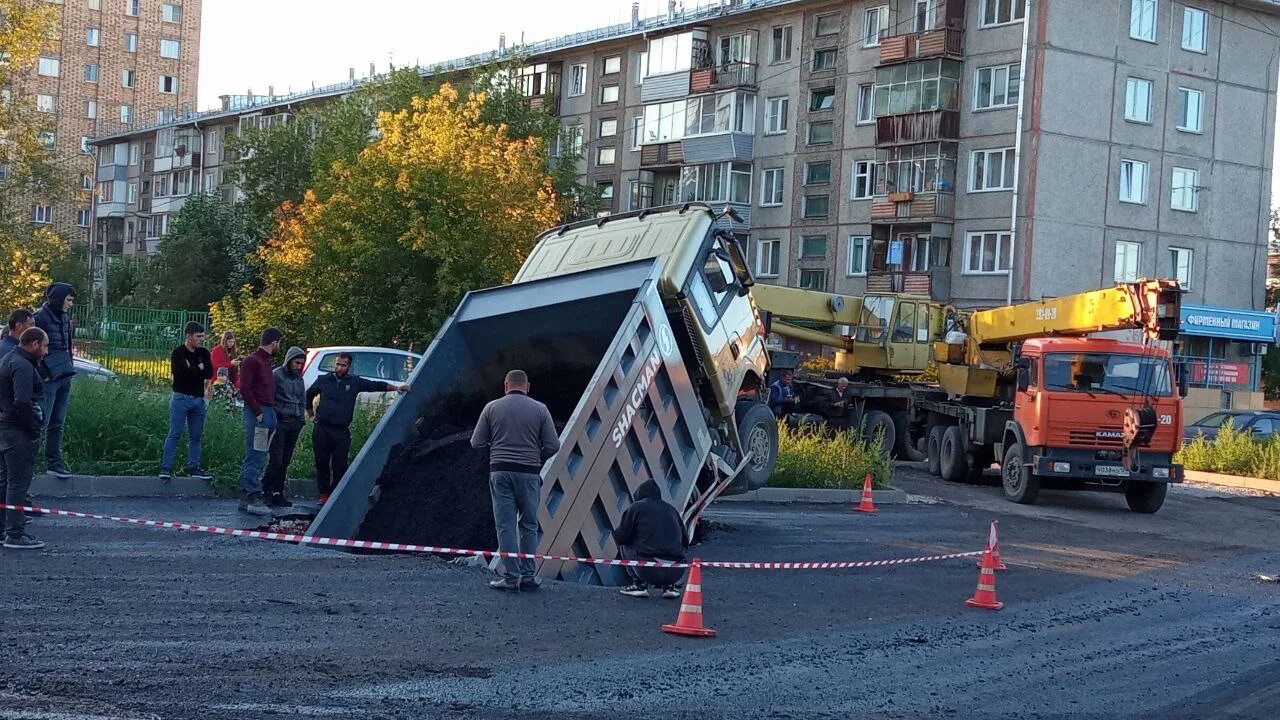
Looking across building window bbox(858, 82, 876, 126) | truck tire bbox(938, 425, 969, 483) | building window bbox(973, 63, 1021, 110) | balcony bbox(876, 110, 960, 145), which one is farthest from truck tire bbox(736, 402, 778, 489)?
building window bbox(858, 82, 876, 126)

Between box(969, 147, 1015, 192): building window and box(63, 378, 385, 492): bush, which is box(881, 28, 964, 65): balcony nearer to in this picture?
box(969, 147, 1015, 192): building window

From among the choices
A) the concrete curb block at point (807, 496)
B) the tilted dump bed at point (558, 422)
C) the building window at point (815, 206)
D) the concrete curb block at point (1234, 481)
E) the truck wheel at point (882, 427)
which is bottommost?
the concrete curb block at point (1234, 481)

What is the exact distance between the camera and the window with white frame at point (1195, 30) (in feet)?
156

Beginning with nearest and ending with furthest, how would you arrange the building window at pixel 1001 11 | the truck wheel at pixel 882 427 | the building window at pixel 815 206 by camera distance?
the truck wheel at pixel 882 427 → the building window at pixel 1001 11 → the building window at pixel 815 206

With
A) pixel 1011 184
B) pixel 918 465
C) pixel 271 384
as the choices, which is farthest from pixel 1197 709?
pixel 1011 184

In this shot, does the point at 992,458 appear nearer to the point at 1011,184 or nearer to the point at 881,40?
the point at 1011,184

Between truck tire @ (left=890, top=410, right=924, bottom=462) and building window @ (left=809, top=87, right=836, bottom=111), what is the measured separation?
25.5m

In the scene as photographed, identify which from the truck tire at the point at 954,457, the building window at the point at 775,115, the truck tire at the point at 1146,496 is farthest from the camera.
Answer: the building window at the point at 775,115

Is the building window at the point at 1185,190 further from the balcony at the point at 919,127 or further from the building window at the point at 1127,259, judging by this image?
the balcony at the point at 919,127

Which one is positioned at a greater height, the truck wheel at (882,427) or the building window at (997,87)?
the building window at (997,87)

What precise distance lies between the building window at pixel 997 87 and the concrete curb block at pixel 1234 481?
19310 millimetres

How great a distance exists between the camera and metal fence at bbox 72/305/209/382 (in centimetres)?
2819

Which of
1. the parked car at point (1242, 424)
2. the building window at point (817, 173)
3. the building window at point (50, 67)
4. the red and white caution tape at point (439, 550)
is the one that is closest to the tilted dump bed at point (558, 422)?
the red and white caution tape at point (439, 550)

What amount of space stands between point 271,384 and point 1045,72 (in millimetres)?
35702
